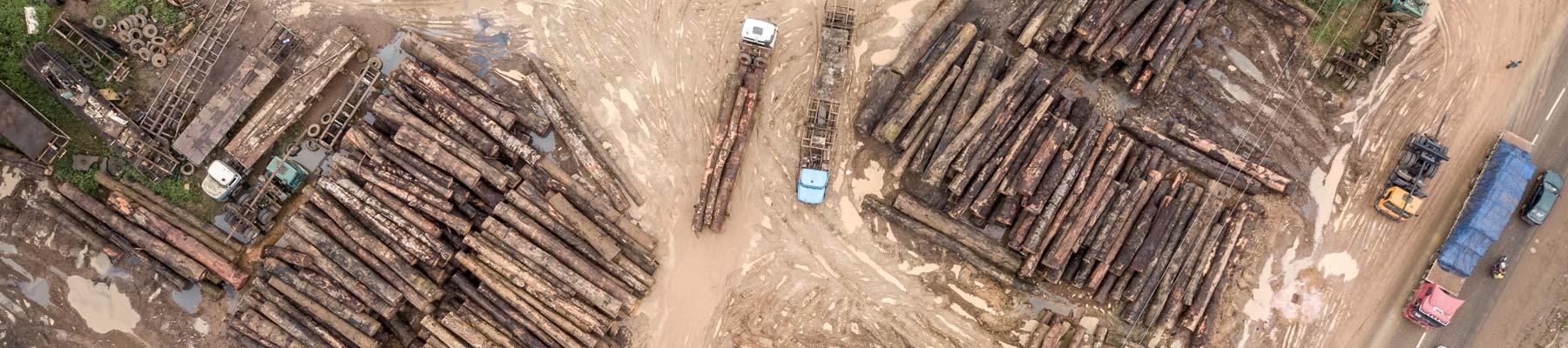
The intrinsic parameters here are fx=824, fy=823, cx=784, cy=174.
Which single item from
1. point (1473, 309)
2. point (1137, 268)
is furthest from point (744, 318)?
point (1473, 309)

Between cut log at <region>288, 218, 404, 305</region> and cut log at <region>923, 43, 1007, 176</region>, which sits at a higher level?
cut log at <region>923, 43, 1007, 176</region>

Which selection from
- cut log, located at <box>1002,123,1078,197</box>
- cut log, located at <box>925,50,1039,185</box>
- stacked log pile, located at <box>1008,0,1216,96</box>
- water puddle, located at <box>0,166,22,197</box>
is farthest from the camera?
water puddle, located at <box>0,166,22,197</box>

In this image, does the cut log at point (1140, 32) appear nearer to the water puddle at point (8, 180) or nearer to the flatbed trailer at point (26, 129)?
the flatbed trailer at point (26, 129)

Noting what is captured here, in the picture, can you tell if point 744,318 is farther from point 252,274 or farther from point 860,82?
point 252,274

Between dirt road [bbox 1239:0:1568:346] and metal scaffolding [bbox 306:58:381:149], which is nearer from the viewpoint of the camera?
metal scaffolding [bbox 306:58:381:149]

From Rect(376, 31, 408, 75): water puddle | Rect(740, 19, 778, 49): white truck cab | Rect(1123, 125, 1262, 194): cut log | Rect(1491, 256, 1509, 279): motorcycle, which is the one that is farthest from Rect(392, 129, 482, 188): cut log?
Rect(1491, 256, 1509, 279): motorcycle

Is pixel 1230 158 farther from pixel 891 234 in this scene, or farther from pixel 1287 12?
pixel 891 234

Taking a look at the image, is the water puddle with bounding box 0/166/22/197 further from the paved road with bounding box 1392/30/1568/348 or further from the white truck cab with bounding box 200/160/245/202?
the paved road with bounding box 1392/30/1568/348
